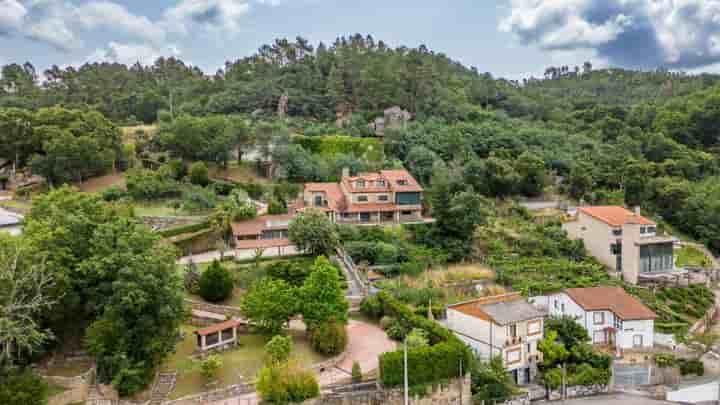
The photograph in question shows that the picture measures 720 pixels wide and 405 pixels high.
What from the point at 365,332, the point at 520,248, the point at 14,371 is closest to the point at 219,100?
the point at 520,248

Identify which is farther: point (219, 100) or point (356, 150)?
point (219, 100)

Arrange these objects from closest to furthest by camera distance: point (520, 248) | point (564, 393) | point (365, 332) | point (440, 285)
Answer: point (564, 393)
point (365, 332)
point (440, 285)
point (520, 248)

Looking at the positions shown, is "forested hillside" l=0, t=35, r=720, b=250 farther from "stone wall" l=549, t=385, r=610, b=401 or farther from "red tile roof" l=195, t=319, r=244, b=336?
"red tile roof" l=195, t=319, r=244, b=336

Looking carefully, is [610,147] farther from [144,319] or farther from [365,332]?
[144,319]

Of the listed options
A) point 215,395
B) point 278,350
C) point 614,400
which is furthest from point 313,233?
point 614,400

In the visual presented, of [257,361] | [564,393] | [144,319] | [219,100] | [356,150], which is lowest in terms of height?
[564,393]

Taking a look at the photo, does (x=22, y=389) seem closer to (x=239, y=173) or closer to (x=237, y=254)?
(x=237, y=254)

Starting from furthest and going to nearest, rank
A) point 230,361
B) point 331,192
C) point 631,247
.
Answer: point 331,192 → point 631,247 → point 230,361
